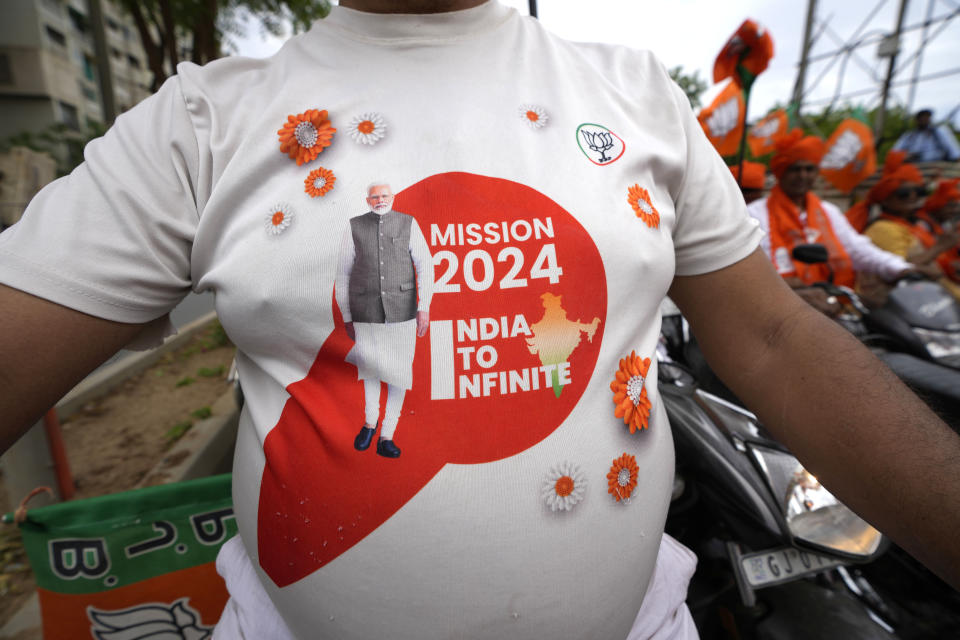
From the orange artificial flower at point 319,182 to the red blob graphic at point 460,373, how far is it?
116mm

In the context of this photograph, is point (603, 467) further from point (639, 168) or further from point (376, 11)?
point (376, 11)

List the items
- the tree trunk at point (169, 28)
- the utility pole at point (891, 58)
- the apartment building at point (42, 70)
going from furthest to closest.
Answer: the apartment building at point (42, 70), the utility pole at point (891, 58), the tree trunk at point (169, 28)

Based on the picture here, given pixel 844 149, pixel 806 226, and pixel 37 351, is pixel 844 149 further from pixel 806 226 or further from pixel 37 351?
pixel 37 351

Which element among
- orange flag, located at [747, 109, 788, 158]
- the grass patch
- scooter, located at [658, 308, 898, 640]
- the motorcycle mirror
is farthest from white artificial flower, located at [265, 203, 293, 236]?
orange flag, located at [747, 109, 788, 158]

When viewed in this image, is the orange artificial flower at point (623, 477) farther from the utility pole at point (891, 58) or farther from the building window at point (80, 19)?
the building window at point (80, 19)

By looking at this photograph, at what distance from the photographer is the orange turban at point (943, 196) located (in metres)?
5.20

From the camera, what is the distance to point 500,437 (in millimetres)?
758

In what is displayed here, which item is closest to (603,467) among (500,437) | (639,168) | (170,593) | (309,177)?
(500,437)

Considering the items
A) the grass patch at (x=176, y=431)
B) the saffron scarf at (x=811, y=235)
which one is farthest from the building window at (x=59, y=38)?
→ the saffron scarf at (x=811, y=235)

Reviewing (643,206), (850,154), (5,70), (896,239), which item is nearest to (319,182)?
(643,206)

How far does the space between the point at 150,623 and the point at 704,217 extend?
1967mm

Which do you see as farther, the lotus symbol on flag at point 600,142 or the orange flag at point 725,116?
Answer: the orange flag at point 725,116

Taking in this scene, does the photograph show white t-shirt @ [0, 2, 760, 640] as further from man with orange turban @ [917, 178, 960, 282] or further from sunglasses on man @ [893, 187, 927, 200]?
man with orange turban @ [917, 178, 960, 282]

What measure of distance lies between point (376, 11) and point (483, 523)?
0.87 metres
